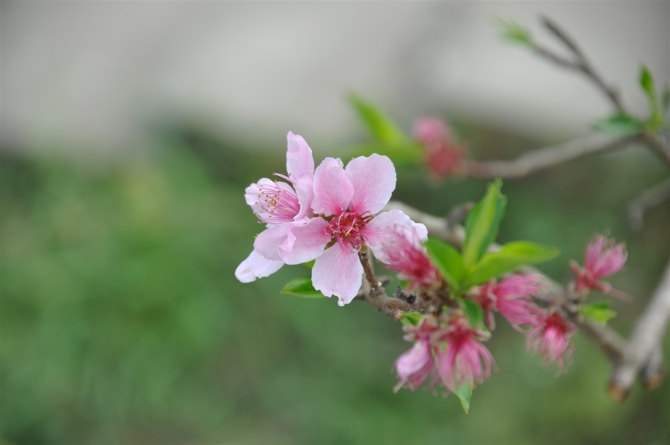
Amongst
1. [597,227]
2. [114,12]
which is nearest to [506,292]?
[597,227]

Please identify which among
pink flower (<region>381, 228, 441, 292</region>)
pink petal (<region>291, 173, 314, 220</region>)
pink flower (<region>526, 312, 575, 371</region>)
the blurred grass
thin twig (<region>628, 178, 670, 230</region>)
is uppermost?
pink petal (<region>291, 173, 314, 220</region>)

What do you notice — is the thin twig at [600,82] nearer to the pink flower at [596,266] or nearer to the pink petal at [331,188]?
the pink flower at [596,266]

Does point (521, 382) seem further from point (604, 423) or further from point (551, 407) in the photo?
point (604, 423)

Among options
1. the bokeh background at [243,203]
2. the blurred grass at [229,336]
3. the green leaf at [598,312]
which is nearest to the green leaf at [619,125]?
the green leaf at [598,312]

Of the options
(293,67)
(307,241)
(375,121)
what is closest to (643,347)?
(375,121)

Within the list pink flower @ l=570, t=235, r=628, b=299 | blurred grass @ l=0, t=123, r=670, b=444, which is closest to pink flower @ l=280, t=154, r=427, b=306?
pink flower @ l=570, t=235, r=628, b=299

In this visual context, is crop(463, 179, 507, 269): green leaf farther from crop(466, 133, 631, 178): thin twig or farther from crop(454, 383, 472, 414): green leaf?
crop(466, 133, 631, 178): thin twig
